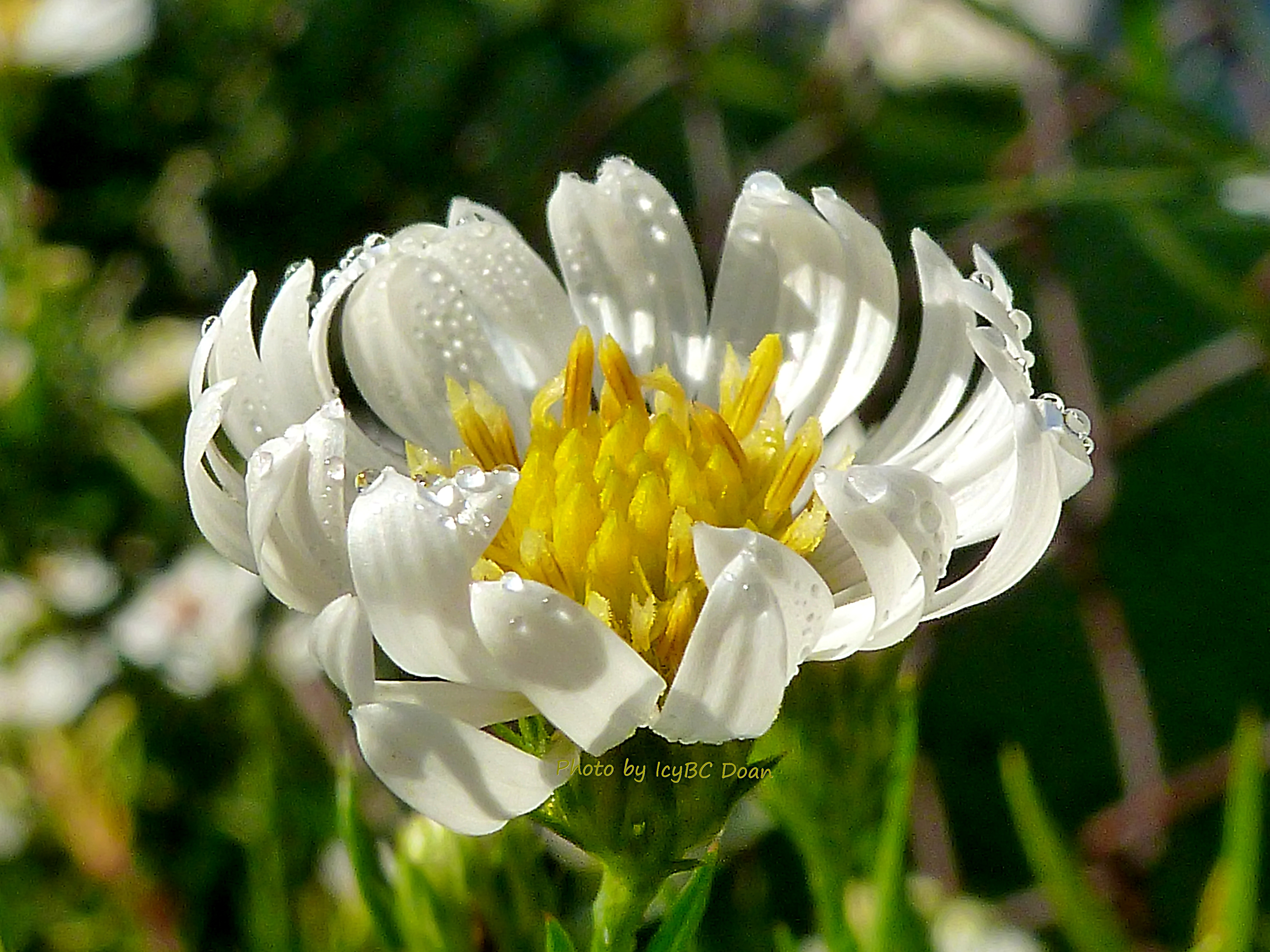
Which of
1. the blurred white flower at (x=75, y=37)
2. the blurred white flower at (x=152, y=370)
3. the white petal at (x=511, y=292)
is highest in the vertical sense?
the blurred white flower at (x=75, y=37)

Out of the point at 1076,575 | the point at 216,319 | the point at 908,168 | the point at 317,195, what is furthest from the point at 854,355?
the point at 908,168

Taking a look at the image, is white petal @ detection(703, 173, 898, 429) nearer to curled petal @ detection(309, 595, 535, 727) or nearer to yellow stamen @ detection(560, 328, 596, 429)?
yellow stamen @ detection(560, 328, 596, 429)

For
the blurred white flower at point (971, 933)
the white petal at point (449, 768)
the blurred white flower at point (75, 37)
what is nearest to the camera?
the white petal at point (449, 768)

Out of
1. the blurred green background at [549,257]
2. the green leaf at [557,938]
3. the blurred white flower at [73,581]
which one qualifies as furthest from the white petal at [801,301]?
the blurred white flower at [73,581]

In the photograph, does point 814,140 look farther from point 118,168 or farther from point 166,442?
point 118,168

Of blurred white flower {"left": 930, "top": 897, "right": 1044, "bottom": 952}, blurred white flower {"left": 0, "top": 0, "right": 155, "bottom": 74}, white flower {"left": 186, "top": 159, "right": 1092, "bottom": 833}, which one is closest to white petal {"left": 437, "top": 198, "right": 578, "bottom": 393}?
white flower {"left": 186, "top": 159, "right": 1092, "bottom": 833}

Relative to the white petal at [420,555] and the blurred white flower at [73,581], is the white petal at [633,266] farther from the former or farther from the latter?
the blurred white flower at [73,581]

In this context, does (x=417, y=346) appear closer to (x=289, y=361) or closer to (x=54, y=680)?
(x=289, y=361)

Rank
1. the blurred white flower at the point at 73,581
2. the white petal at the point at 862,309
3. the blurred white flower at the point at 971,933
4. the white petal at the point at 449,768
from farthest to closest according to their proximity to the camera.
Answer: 1. the blurred white flower at the point at 73,581
2. the blurred white flower at the point at 971,933
3. the white petal at the point at 862,309
4. the white petal at the point at 449,768
